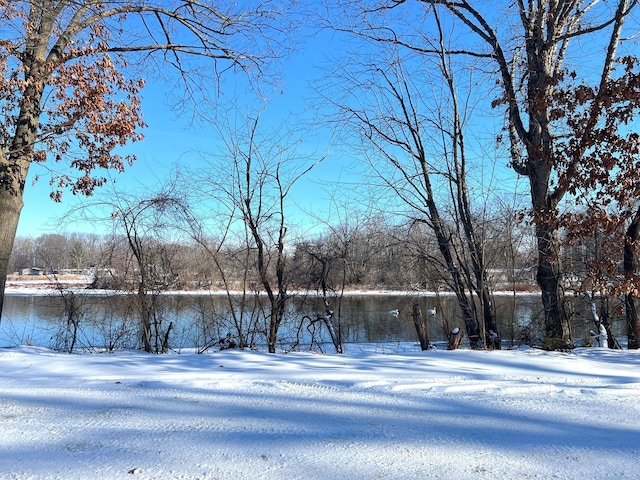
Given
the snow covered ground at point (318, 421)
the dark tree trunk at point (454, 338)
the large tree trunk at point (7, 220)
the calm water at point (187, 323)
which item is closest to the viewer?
the snow covered ground at point (318, 421)

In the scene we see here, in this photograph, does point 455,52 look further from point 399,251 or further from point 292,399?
point 292,399

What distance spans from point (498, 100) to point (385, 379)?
239 inches

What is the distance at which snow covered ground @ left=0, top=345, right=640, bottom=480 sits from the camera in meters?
2.74

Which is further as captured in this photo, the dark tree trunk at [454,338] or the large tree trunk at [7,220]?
the dark tree trunk at [454,338]

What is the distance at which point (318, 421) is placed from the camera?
140 inches

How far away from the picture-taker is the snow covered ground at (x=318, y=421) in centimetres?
274

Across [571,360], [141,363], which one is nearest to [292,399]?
[141,363]

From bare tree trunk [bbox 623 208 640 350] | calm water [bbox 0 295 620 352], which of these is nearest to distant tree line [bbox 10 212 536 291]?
calm water [bbox 0 295 620 352]

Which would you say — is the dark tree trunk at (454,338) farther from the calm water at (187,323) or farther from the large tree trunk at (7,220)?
the large tree trunk at (7,220)

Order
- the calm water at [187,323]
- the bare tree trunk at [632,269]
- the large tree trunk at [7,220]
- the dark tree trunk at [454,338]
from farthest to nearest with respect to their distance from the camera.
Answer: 1. the calm water at [187,323]
2. the dark tree trunk at [454,338]
3. the bare tree trunk at [632,269]
4. the large tree trunk at [7,220]

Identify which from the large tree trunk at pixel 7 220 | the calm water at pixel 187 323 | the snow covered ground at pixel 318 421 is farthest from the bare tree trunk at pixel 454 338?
the large tree trunk at pixel 7 220

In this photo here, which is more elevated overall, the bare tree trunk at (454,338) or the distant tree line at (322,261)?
the distant tree line at (322,261)

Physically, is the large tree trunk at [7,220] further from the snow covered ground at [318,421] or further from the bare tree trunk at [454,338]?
the bare tree trunk at [454,338]

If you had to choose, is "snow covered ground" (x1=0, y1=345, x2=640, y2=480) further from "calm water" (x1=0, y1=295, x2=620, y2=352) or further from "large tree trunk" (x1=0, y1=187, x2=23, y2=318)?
"calm water" (x1=0, y1=295, x2=620, y2=352)
